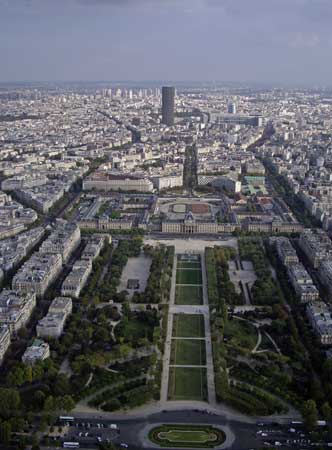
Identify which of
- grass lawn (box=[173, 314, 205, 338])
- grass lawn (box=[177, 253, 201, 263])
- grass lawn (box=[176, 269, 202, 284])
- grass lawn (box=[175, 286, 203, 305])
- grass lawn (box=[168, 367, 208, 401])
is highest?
grass lawn (box=[177, 253, 201, 263])

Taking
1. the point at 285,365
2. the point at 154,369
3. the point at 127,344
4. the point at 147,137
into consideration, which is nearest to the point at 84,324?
the point at 127,344

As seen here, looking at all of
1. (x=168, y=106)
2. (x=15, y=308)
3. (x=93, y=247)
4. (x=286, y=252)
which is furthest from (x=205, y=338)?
(x=168, y=106)

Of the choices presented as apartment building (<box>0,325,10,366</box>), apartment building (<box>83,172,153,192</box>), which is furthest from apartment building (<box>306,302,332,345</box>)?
apartment building (<box>83,172,153,192</box>)

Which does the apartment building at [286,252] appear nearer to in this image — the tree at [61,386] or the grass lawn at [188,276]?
the grass lawn at [188,276]

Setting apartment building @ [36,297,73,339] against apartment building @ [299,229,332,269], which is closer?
apartment building @ [36,297,73,339]

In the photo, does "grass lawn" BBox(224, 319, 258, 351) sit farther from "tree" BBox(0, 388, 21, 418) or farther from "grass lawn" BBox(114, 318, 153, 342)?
"tree" BBox(0, 388, 21, 418)

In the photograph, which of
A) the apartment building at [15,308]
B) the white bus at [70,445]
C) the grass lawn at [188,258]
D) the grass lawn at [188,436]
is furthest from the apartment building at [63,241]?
the grass lawn at [188,436]
